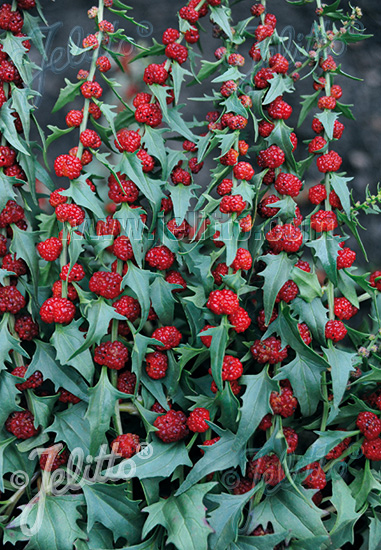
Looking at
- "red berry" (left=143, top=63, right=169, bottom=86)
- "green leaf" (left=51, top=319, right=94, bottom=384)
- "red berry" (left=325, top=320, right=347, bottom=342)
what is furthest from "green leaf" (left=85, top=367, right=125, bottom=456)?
"red berry" (left=143, top=63, right=169, bottom=86)

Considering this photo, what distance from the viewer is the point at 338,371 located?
25.5 inches

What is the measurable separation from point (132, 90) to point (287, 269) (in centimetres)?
42

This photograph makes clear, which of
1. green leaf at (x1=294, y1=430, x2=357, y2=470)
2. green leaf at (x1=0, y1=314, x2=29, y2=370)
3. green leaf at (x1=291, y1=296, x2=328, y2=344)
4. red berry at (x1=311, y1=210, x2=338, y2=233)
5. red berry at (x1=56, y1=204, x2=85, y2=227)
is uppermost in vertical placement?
red berry at (x1=56, y1=204, x2=85, y2=227)

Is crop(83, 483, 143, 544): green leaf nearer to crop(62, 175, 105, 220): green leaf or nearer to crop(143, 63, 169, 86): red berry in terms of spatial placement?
crop(62, 175, 105, 220): green leaf

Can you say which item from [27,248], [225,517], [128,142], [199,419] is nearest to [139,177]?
[128,142]

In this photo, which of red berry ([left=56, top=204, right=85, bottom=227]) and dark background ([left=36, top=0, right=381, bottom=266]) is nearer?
red berry ([left=56, top=204, right=85, bottom=227])

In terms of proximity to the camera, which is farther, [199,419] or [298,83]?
[298,83]

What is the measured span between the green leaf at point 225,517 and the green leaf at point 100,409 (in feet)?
0.43

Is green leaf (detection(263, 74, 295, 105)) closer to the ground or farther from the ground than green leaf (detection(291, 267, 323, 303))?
farther from the ground

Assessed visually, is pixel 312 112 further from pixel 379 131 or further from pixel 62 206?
pixel 62 206

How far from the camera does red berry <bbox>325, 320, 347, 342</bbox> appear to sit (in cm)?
67

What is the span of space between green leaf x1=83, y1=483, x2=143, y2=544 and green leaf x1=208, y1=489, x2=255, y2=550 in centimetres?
8

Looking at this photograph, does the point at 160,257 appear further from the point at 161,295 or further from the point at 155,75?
the point at 155,75

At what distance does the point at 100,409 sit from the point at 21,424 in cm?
11
